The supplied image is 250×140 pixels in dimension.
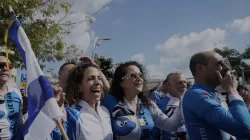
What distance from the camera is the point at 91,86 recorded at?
10.9ft

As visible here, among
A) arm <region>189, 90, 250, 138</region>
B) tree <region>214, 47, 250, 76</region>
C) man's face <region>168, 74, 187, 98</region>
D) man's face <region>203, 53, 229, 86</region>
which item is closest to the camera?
arm <region>189, 90, 250, 138</region>

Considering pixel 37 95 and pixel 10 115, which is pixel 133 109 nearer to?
pixel 37 95

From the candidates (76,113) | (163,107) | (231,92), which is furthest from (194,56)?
(163,107)

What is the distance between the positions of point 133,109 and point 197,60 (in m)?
1.07

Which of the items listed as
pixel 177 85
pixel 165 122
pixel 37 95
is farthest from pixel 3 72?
pixel 177 85

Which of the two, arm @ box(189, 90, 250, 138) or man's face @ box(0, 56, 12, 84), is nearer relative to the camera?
arm @ box(189, 90, 250, 138)

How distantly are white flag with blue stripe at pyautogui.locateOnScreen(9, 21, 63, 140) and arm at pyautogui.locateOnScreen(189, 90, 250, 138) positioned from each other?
4.15ft

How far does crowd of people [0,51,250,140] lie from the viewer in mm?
2736

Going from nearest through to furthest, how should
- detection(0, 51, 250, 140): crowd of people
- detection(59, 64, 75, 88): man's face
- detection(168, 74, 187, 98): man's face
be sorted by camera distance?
1. detection(0, 51, 250, 140): crowd of people
2. detection(59, 64, 75, 88): man's face
3. detection(168, 74, 187, 98): man's face

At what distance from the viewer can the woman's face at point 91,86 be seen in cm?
330

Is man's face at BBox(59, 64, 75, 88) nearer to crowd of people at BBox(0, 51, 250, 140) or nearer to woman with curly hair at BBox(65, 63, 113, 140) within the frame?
crowd of people at BBox(0, 51, 250, 140)

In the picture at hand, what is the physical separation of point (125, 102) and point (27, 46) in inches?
53.1

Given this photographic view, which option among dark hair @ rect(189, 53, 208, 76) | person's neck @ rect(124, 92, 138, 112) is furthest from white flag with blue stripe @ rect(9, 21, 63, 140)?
dark hair @ rect(189, 53, 208, 76)

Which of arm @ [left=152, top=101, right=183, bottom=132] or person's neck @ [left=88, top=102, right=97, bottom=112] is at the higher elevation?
person's neck @ [left=88, top=102, right=97, bottom=112]
